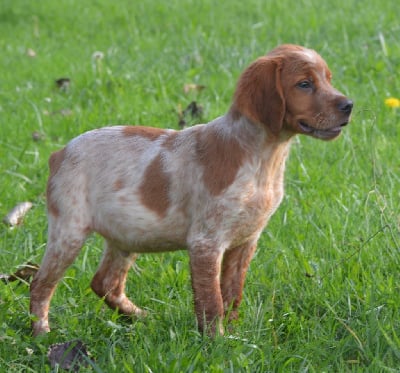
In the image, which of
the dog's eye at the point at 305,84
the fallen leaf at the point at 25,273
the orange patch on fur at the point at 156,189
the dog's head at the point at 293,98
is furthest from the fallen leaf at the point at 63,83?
the dog's eye at the point at 305,84

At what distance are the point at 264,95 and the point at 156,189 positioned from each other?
2.15 ft

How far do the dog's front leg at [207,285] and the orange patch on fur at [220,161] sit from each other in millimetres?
271

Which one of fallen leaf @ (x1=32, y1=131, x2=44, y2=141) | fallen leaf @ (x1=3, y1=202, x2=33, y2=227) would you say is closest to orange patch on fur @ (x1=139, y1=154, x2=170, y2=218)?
fallen leaf @ (x1=3, y1=202, x2=33, y2=227)

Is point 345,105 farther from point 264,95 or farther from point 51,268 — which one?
point 51,268

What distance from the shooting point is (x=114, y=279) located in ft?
14.4

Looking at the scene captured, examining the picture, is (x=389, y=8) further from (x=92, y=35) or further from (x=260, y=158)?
(x=260, y=158)

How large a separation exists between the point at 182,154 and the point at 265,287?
0.87 meters

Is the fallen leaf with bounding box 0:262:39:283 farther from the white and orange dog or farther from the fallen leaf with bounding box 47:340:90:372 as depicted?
the fallen leaf with bounding box 47:340:90:372

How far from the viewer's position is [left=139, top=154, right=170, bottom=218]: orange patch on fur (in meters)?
4.05

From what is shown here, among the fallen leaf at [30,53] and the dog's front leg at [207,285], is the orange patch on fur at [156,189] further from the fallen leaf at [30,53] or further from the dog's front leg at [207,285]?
the fallen leaf at [30,53]

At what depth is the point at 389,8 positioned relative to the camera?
9539 mm

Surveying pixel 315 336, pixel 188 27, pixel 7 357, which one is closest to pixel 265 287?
pixel 315 336

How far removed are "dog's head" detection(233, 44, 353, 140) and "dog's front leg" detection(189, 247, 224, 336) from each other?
1.97 feet

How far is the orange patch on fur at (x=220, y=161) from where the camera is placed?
3887 millimetres
